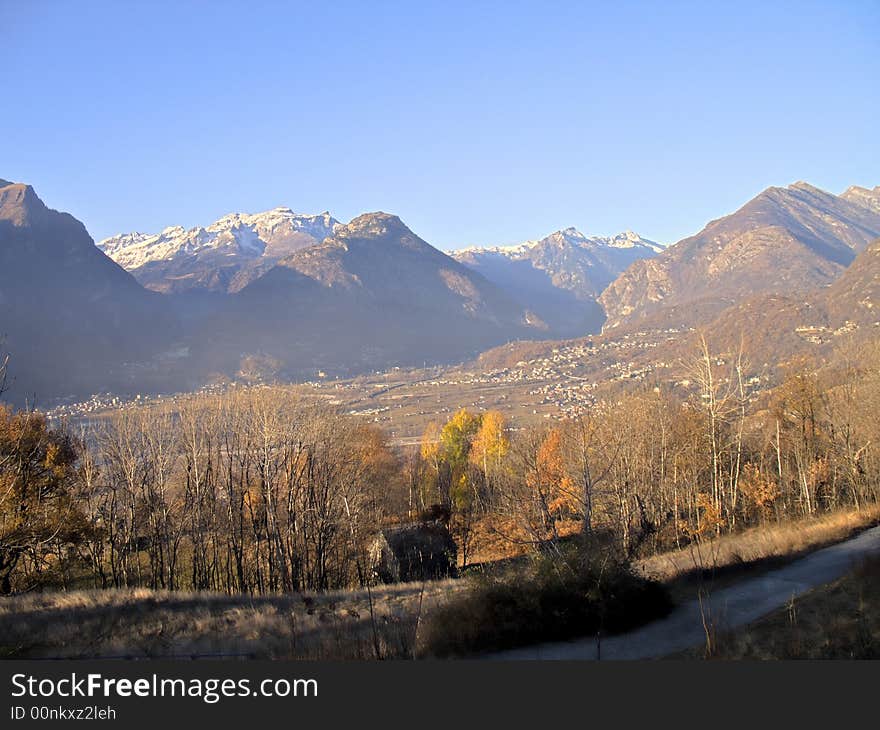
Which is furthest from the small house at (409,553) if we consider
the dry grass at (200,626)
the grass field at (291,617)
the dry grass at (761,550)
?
the dry grass at (761,550)

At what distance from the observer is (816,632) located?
9.41m

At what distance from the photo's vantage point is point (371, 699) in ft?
22.2

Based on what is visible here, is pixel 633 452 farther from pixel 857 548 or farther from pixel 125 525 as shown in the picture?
pixel 125 525

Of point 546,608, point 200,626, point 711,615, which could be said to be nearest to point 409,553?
point 200,626

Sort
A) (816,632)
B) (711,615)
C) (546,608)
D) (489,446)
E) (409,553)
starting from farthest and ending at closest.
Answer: (489,446) → (409,553) → (546,608) → (711,615) → (816,632)

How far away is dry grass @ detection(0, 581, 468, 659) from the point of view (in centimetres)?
1161

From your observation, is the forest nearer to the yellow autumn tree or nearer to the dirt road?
the dirt road

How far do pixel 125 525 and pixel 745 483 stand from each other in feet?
104

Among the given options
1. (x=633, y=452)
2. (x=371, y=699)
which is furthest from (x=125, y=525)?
(x=371, y=699)

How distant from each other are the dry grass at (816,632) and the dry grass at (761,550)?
2679 mm

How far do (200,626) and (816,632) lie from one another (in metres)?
12.4

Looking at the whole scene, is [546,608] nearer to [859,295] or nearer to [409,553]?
[409,553]

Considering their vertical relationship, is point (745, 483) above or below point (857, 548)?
below

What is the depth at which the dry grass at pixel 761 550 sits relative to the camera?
15.6 metres
